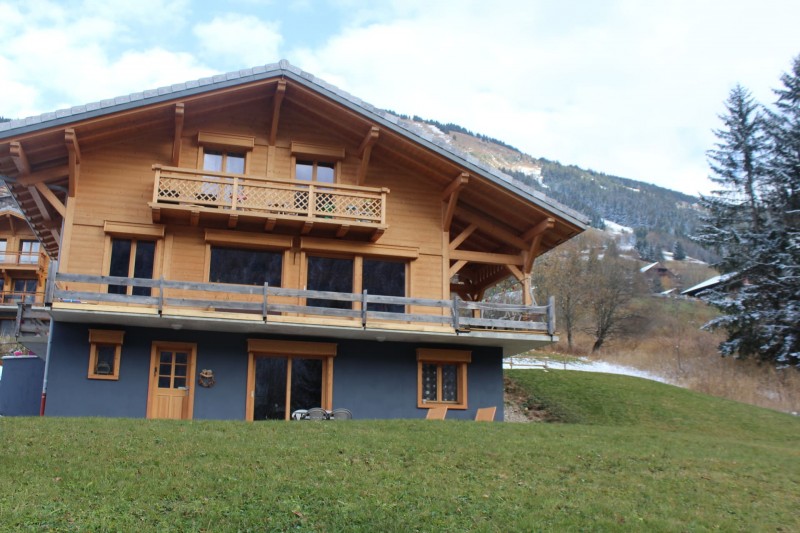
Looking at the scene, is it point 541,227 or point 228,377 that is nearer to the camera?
point 228,377

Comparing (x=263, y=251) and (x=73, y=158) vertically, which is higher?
(x=73, y=158)

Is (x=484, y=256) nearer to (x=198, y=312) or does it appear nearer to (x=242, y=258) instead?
(x=242, y=258)

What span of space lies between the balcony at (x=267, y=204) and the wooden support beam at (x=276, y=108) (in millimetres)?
1685

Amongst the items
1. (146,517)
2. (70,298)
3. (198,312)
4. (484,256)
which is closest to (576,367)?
(484,256)

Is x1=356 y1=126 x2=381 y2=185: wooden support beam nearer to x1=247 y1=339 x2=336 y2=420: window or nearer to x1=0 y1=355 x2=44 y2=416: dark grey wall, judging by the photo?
x1=247 y1=339 x2=336 y2=420: window

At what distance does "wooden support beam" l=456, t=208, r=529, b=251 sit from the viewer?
71.9 feet

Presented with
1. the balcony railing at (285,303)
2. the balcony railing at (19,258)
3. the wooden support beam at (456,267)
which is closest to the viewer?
the balcony railing at (285,303)

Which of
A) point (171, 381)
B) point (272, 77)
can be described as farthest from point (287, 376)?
point (272, 77)

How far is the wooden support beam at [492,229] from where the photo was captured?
21906 mm

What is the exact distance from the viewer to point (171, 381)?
18.8 metres

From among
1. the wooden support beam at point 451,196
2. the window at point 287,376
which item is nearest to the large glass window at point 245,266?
the window at point 287,376

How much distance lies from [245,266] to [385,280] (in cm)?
385

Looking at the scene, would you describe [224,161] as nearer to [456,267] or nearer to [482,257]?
[456,267]

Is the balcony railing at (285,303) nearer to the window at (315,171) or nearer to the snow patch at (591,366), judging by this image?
the window at (315,171)
